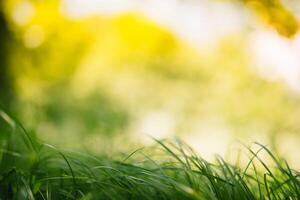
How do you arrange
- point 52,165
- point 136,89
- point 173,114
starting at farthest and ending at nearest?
point 136,89
point 173,114
point 52,165

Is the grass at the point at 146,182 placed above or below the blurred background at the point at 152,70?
below

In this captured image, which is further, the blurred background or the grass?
the blurred background

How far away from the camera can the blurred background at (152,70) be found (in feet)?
15.9

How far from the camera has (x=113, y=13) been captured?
7488mm

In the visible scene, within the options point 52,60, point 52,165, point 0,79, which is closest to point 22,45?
point 0,79

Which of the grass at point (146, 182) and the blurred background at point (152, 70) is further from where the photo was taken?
the blurred background at point (152, 70)

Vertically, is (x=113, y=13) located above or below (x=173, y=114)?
above

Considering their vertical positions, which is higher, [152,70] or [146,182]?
[152,70]

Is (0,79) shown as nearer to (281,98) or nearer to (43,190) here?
(281,98)

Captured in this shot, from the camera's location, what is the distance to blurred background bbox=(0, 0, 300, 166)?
15.9 feet

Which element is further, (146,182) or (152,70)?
(152,70)

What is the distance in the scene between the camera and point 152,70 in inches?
296

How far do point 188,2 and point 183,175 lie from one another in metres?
3.72

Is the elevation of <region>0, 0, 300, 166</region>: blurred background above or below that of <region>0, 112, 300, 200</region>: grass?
above
